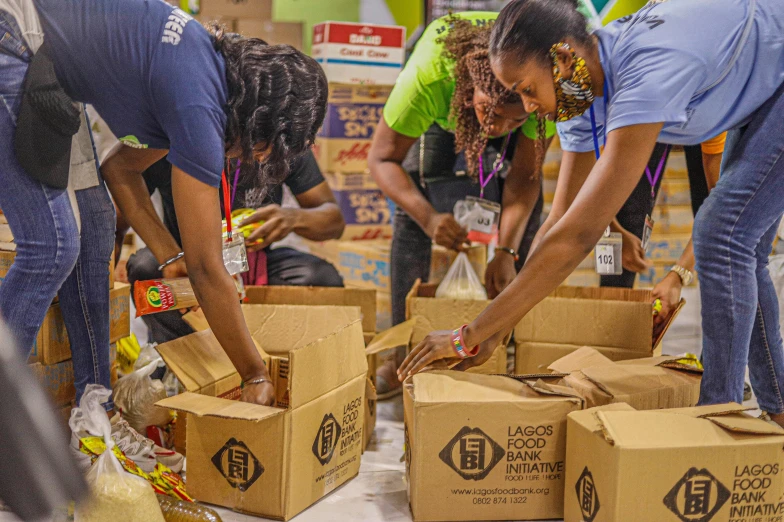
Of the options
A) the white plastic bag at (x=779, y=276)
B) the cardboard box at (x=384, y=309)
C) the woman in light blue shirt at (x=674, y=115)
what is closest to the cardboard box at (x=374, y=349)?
the woman in light blue shirt at (x=674, y=115)

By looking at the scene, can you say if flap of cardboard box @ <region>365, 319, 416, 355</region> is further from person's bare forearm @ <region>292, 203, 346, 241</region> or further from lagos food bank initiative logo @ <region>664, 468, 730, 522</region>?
lagos food bank initiative logo @ <region>664, 468, 730, 522</region>

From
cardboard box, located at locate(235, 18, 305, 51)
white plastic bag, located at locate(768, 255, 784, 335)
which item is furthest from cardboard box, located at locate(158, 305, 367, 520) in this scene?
cardboard box, located at locate(235, 18, 305, 51)

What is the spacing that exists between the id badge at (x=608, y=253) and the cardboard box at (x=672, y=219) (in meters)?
2.12

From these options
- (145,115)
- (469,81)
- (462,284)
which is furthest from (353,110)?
(145,115)

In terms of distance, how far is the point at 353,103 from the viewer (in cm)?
419

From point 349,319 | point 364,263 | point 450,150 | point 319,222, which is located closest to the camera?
point 349,319

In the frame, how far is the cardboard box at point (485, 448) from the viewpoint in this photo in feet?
5.01

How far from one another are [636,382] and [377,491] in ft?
2.00

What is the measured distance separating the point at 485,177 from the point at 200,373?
1.24 m

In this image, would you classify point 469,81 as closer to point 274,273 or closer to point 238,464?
point 274,273

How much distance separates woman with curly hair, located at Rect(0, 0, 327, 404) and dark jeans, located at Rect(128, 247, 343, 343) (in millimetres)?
597

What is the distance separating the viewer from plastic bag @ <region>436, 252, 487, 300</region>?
2.28 m

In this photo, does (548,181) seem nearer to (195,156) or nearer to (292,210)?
(292,210)

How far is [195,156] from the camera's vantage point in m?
1.45
